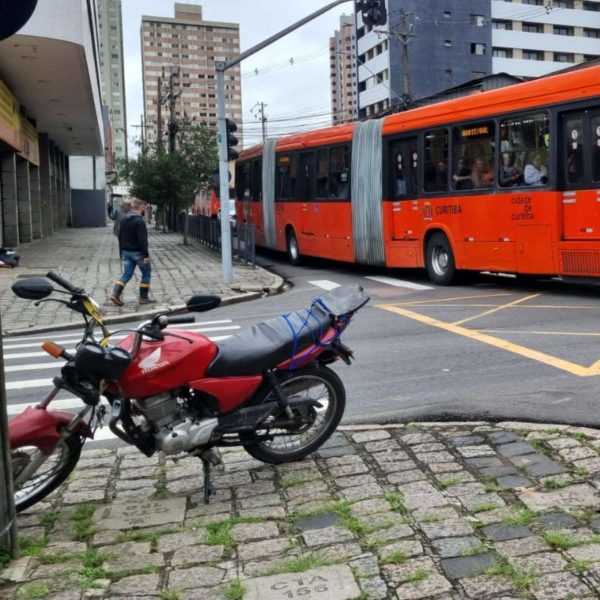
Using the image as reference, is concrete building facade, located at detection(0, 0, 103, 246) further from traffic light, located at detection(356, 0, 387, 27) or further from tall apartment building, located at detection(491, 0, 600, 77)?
tall apartment building, located at detection(491, 0, 600, 77)

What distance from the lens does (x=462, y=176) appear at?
1383 cm

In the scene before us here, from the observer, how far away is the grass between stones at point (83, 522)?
156 inches

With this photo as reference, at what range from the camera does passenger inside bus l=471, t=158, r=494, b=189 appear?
13.2 meters

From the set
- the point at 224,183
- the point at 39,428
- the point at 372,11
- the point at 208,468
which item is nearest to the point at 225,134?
the point at 224,183

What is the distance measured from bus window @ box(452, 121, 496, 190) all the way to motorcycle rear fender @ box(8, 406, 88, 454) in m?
10.4

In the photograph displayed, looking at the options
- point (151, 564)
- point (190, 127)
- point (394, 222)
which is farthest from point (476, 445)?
point (190, 127)

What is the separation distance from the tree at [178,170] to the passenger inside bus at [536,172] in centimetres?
1848

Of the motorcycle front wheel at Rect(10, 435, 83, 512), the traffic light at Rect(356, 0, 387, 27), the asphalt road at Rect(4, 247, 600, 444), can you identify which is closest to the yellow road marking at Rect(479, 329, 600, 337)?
the asphalt road at Rect(4, 247, 600, 444)

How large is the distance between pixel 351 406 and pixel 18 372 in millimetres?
3969

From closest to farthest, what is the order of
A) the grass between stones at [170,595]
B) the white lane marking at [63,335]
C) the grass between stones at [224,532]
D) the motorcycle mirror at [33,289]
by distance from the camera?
the grass between stones at [170,595]
the grass between stones at [224,532]
the motorcycle mirror at [33,289]
the white lane marking at [63,335]

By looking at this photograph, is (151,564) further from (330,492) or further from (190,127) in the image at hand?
(190,127)

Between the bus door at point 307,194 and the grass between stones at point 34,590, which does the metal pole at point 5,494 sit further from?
the bus door at point 307,194

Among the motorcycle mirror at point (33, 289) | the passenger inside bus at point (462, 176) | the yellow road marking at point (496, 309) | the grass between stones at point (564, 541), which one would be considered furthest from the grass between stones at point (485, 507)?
the passenger inside bus at point (462, 176)

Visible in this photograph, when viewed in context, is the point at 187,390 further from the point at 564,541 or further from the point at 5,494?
the point at 564,541
